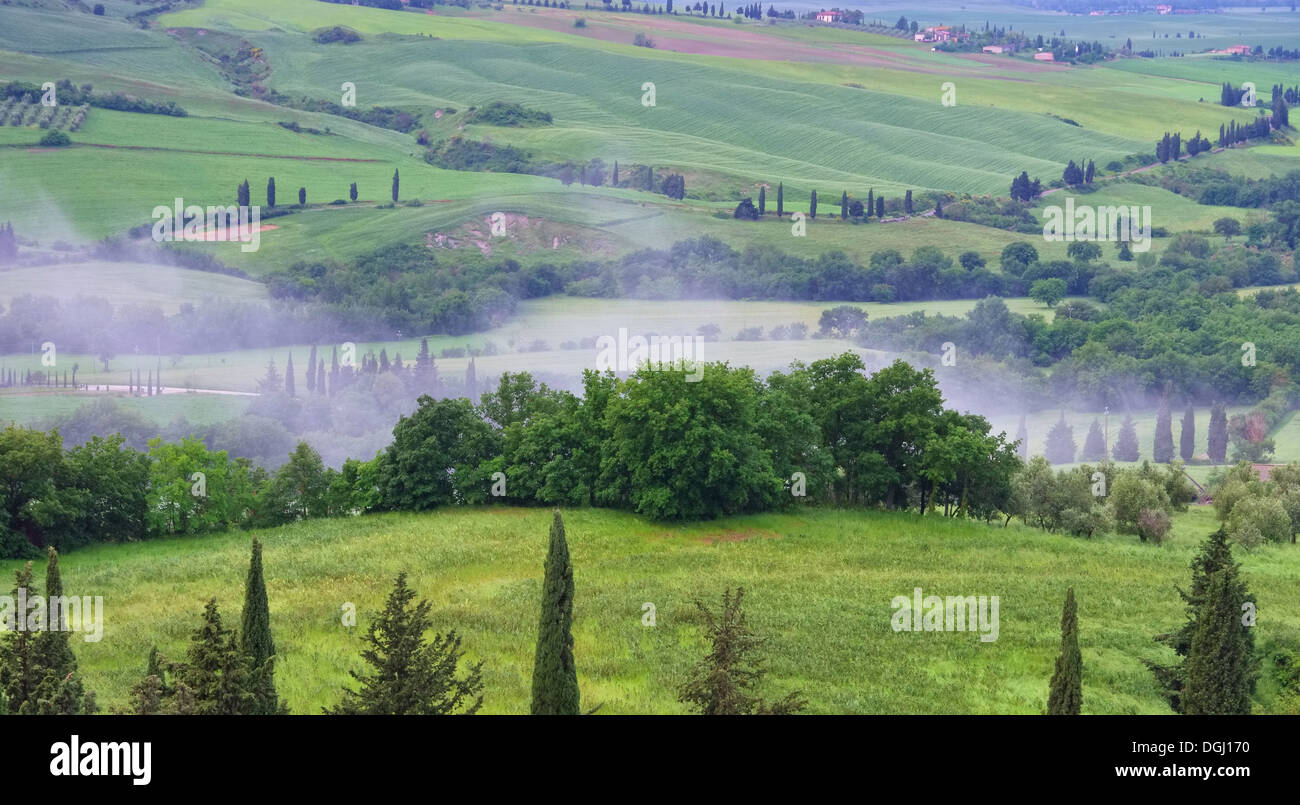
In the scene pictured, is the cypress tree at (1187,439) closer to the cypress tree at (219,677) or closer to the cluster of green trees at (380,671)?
the cluster of green trees at (380,671)

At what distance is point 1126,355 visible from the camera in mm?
171500

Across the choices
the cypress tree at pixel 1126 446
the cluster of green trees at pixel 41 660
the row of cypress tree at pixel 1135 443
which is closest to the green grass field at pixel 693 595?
the cluster of green trees at pixel 41 660

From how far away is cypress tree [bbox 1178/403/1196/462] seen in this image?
138875 millimetres

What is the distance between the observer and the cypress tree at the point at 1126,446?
139 m

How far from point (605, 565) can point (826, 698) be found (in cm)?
2190

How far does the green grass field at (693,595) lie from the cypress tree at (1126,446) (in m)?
54.7

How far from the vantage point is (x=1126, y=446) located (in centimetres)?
14050

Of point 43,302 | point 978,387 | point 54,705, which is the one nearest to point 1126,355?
point 978,387

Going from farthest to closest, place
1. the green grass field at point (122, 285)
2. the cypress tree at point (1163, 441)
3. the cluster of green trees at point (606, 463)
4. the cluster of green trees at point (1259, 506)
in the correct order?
the green grass field at point (122, 285) → the cypress tree at point (1163, 441) → the cluster of green trees at point (1259, 506) → the cluster of green trees at point (606, 463)

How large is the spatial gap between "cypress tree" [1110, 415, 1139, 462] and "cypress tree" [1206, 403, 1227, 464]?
680 cm

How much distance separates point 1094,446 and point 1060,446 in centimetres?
373

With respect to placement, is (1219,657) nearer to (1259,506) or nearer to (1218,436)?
(1259,506)
